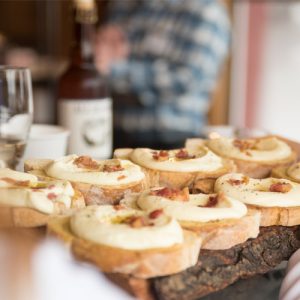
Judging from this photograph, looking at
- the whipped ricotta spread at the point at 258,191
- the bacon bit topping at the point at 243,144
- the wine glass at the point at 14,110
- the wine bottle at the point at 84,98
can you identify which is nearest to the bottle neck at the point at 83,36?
the wine bottle at the point at 84,98

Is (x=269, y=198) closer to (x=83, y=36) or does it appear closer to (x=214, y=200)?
(x=214, y=200)

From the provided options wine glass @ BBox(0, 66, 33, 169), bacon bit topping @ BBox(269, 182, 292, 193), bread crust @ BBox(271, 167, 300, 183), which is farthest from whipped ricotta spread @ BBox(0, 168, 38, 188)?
bread crust @ BBox(271, 167, 300, 183)

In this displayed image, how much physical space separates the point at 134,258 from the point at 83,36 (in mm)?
1120

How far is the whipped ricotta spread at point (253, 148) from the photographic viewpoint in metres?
1.28

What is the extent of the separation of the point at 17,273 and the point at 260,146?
786mm

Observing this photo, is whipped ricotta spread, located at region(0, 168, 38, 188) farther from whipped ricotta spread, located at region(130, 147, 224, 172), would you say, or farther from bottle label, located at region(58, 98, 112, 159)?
bottle label, located at region(58, 98, 112, 159)

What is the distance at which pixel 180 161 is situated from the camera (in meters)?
1.16

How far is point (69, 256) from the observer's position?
776mm

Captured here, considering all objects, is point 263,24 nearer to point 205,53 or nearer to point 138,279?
point 205,53

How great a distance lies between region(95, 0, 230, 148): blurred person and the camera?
3.43 meters

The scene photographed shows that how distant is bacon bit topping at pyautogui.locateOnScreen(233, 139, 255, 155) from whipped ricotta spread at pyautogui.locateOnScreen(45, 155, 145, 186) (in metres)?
0.31

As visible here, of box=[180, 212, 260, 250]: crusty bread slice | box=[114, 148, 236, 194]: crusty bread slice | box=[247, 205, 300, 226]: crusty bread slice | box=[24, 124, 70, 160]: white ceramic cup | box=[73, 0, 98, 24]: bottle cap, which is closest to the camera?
box=[180, 212, 260, 250]: crusty bread slice

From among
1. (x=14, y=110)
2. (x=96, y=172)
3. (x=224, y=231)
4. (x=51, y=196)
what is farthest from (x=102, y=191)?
(x=14, y=110)

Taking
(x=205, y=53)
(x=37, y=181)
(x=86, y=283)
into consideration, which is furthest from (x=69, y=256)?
(x=205, y=53)
